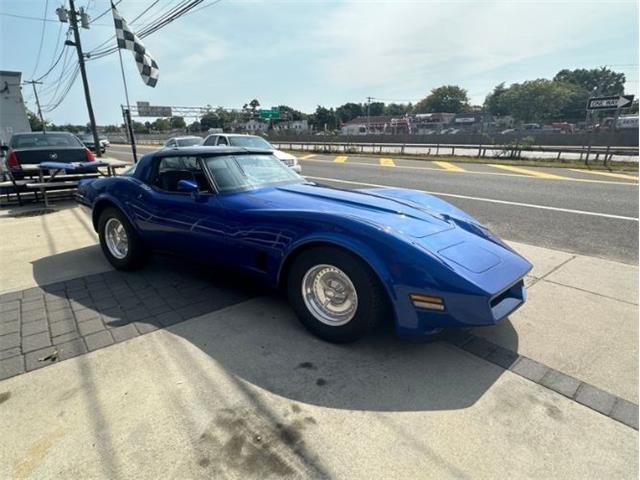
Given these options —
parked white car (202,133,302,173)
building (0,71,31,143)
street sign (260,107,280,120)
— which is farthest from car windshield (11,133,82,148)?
street sign (260,107,280,120)

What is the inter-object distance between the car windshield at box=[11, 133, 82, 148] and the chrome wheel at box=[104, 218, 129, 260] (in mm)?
5875

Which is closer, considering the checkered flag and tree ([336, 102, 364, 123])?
the checkered flag

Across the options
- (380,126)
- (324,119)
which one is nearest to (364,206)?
(380,126)

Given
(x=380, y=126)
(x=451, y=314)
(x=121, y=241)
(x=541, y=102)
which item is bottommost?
(x=121, y=241)

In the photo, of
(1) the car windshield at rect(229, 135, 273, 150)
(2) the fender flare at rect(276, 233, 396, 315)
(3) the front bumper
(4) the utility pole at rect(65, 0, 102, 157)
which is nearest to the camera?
(3) the front bumper

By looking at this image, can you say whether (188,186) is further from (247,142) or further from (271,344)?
(247,142)

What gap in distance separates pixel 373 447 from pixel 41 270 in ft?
13.6

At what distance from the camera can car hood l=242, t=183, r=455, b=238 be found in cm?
253

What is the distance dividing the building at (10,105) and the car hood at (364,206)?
128 feet

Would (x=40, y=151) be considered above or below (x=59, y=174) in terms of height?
above

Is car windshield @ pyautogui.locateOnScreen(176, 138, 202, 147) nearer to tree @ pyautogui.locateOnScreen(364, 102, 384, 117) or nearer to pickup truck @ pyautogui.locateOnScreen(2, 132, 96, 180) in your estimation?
pickup truck @ pyautogui.locateOnScreen(2, 132, 96, 180)

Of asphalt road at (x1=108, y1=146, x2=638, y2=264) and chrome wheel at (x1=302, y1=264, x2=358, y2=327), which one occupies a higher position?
chrome wheel at (x1=302, y1=264, x2=358, y2=327)

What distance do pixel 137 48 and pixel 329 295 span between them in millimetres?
8677

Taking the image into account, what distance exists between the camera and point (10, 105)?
31938 mm
